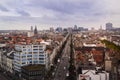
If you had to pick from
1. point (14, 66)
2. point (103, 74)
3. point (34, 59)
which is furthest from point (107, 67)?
point (14, 66)

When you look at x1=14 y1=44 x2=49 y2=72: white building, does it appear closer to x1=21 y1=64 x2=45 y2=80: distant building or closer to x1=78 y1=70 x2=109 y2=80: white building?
x1=21 y1=64 x2=45 y2=80: distant building

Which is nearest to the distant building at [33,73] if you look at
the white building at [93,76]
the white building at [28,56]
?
the white building at [28,56]

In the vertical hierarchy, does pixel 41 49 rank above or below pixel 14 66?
above

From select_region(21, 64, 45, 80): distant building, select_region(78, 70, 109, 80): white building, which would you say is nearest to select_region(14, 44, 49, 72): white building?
select_region(21, 64, 45, 80): distant building

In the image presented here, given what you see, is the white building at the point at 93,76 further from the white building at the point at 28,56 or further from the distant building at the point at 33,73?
the white building at the point at 28,56

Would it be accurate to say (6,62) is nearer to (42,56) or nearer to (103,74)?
(42,56)

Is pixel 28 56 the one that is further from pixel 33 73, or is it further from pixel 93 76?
pixel 93 76

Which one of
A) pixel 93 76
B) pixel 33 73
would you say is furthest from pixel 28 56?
pixel 93 76

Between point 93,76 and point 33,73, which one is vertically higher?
point 93,76

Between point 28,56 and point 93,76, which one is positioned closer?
point 93,76
